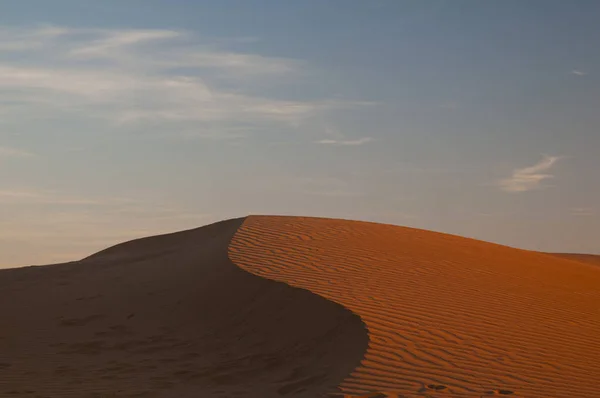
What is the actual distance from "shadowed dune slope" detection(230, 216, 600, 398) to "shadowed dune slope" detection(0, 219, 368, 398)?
0.53 m

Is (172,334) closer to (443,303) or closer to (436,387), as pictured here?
(443,303)

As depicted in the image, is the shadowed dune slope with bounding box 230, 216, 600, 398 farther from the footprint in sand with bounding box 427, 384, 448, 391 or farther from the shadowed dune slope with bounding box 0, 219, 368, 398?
the shadowed dune slope with bounding box 0, 219, 368, 398

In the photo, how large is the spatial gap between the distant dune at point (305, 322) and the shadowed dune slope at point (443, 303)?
0.04 m

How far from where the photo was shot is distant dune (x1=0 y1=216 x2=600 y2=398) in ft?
28.9

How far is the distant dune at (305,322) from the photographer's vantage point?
8812 millimetres

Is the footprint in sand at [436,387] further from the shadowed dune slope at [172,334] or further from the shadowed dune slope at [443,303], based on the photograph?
the shadowed dune slope at [172,334]

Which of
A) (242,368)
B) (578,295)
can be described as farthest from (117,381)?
(578,295)

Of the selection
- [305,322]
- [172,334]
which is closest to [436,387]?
[305,322]

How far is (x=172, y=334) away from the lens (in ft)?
39.5

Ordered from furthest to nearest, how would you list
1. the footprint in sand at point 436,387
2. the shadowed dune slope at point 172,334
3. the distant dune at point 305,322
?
1. the shadowed dune slope at point 172,334
2. the distant dune at point 305,322
3. the footprint in sand at point 436,387

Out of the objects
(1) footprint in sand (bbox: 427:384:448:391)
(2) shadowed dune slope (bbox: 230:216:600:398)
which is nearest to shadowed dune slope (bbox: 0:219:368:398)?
(2) shadowed dune slope (bbox: 230:216:600:398)

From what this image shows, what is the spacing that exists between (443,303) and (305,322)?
2.44 m

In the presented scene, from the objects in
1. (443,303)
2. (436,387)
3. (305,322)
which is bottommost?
(436,387)

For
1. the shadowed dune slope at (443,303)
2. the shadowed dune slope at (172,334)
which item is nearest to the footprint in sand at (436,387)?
the shadowed dune slope at (443,303)
